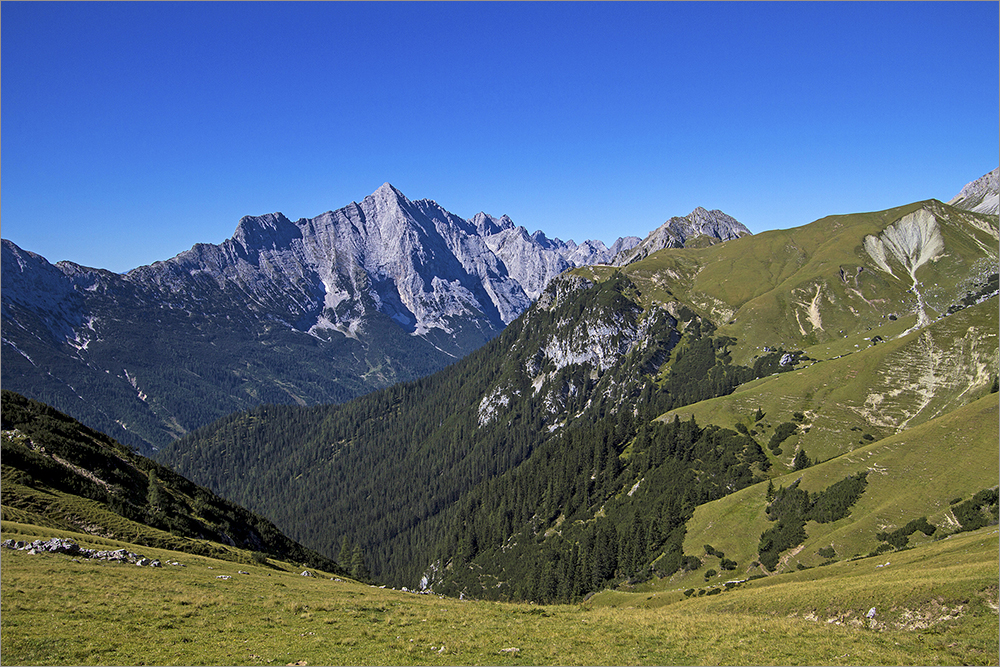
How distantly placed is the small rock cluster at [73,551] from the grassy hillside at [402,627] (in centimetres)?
158

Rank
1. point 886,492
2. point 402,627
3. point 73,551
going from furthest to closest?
point 886,492 < point 73,551 < point 402,627

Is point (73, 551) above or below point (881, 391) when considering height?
below

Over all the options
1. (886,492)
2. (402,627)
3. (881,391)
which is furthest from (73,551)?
(881,391)

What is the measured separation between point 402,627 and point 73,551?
32540mm

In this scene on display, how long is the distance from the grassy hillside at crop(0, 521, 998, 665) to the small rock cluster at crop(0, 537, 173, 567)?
158cm

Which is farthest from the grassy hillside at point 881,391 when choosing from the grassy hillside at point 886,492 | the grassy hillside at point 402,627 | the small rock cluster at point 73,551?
the small rock cluster at point 73,551

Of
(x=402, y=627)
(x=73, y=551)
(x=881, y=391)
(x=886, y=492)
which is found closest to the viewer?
(x=402, y=627)

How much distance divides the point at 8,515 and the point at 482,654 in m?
52.2

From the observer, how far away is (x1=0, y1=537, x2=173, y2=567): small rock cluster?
45125 mm

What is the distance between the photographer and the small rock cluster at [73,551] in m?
45.1

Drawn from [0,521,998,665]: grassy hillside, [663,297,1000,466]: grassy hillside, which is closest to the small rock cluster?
[0,521,998,665]: grassy hillside

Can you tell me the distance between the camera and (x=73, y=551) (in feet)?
154

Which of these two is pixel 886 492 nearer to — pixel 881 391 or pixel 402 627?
pixel 881 391

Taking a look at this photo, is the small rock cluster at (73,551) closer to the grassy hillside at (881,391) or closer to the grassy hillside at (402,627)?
the grassy hillside at (402,627)
